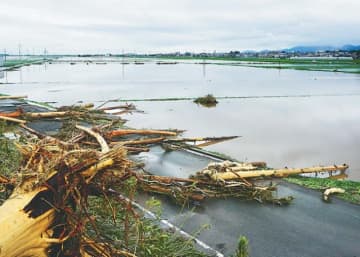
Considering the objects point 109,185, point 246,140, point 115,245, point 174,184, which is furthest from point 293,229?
point 246,140

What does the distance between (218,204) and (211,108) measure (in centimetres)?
1815

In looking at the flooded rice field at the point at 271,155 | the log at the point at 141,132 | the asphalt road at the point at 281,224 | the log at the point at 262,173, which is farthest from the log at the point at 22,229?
the log at the point at 141,132

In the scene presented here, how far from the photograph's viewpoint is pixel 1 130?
11203mm

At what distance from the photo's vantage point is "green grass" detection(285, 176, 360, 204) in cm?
867

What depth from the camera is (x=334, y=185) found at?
9.37 metres

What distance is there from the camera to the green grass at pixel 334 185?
8.67 metres

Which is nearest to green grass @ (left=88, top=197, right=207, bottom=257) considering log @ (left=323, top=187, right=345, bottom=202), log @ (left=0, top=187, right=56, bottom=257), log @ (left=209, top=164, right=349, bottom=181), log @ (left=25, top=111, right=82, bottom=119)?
log @ (left=0, top=187, right=56, bottom=257)

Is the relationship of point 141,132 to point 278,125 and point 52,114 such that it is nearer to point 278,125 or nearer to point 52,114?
point 52,114

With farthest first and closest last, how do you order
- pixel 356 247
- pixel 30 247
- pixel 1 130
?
pixel 1 130 → pixel 356 247 → pixel 30 247

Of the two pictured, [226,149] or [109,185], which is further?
[226,149]

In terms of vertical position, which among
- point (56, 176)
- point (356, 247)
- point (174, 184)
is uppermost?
point (56, 176)

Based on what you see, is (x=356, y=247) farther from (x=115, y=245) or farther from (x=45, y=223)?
(x=45, y=223)

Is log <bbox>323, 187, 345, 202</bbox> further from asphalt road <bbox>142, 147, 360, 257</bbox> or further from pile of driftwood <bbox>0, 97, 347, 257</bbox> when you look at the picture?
pile of driftwood <bbox>0, 97, 347, 257</bbox>

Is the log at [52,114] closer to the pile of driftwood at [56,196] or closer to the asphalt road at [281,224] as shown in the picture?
the asphalt road at [281,224]
